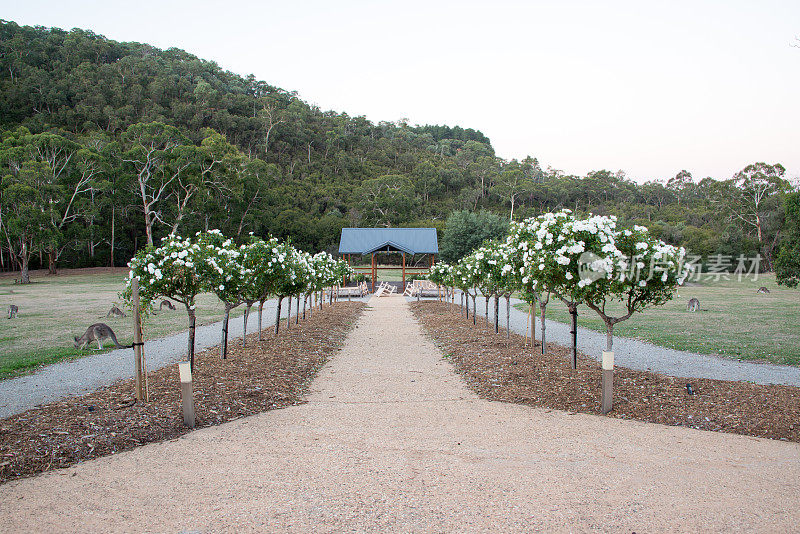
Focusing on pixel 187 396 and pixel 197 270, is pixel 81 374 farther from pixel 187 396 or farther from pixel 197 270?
pixel 187 396

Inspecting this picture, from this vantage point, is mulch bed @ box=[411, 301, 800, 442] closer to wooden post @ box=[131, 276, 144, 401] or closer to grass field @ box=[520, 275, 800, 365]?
grass field @ box=[520, 275, 800, 365]

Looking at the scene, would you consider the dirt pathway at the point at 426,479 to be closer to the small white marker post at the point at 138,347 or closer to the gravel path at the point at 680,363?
the small white marker post at the point at 138,347

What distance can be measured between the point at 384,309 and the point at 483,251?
978cm

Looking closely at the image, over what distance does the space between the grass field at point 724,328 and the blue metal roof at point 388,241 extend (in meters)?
15.5

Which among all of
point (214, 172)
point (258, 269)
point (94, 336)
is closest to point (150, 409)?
point (258, 269)

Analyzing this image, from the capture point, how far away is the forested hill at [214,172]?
143 feet

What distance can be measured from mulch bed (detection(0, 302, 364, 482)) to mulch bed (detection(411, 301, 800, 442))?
3.02 meters

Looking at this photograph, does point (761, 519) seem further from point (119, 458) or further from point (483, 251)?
point (483, 251)

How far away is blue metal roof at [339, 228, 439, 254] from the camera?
3506 centimetres

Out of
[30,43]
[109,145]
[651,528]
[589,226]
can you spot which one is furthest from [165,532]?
[30,43]

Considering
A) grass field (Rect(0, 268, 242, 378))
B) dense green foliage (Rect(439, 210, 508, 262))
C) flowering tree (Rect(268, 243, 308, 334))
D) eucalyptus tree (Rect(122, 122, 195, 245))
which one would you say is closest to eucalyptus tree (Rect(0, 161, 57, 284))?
eucalyptus tree (Rect(122, 122, 195, 245))

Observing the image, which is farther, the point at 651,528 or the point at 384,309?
the point at 384,309

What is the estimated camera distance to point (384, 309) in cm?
2286

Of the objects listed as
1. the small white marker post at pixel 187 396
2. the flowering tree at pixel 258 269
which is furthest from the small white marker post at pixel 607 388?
the flowering tree at pixel 258 269
